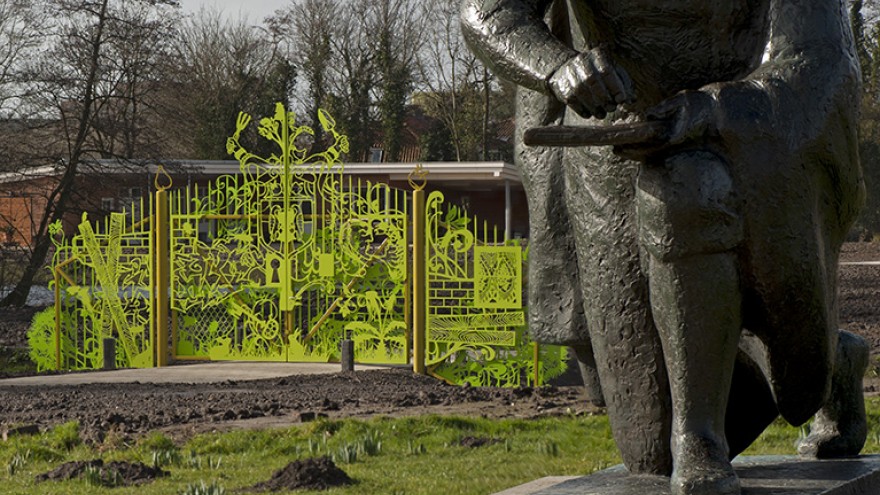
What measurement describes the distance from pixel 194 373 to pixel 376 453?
5760 mm

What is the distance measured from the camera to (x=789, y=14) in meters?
3.37

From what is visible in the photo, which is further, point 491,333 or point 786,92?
point 491,333

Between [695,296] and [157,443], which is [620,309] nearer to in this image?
[695,296]

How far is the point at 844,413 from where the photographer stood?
4.13 meters

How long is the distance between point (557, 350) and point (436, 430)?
12.8ft

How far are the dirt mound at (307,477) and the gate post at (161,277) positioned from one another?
772 cm

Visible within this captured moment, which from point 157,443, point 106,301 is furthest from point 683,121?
point 106,301

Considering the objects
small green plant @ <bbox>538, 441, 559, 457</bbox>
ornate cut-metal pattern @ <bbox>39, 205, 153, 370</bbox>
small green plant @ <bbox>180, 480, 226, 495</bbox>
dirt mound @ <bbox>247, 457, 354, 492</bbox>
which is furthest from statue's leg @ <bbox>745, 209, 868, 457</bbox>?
ornate cut-metal pattern @ <bbox>39, 205, 153, 370</bbox>

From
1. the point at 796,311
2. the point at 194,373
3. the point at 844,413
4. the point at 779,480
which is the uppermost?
the point at 796,311

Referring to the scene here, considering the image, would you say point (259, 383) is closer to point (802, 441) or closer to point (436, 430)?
point (436, 430)

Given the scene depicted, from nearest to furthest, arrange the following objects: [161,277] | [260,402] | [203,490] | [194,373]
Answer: [203,490], [260,402], [194,373], [161,277]

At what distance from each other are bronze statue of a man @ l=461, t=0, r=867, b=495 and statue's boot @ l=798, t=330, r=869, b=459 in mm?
420

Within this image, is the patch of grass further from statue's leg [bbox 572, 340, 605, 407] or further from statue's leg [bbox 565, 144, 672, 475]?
statue's leg [bbox 565, 144, 672, 475]

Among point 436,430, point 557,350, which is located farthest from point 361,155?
point 436,430
